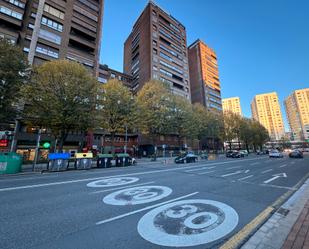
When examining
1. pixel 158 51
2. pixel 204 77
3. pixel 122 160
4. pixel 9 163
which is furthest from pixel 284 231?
pixel 204 77

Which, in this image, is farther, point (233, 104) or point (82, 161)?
point (233, 104)

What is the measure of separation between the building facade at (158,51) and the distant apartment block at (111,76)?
2.75m

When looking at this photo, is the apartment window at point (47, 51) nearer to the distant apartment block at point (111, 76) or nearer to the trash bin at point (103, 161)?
the distant apartment block at point (111, 76)

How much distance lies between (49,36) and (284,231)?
4674 centimetres

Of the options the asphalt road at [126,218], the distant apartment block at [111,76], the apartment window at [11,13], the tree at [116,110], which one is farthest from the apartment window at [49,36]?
the asphalt road at [126,218]

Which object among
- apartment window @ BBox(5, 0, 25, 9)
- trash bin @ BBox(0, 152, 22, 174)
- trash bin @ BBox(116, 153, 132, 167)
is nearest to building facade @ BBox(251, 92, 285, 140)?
A: trash bin @ BBox(116, 153, 132, 167)

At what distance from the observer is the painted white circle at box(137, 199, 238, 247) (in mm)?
3067

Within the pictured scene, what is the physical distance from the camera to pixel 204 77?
8038cm

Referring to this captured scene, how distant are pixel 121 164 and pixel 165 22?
6820cm

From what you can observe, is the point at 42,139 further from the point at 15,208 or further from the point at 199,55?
the point at 199,55

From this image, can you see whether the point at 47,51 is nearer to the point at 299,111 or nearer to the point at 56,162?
the point at 56,162

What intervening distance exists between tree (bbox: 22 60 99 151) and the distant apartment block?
25525mm

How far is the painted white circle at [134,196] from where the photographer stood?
5375 mm

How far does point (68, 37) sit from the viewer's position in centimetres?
3825
